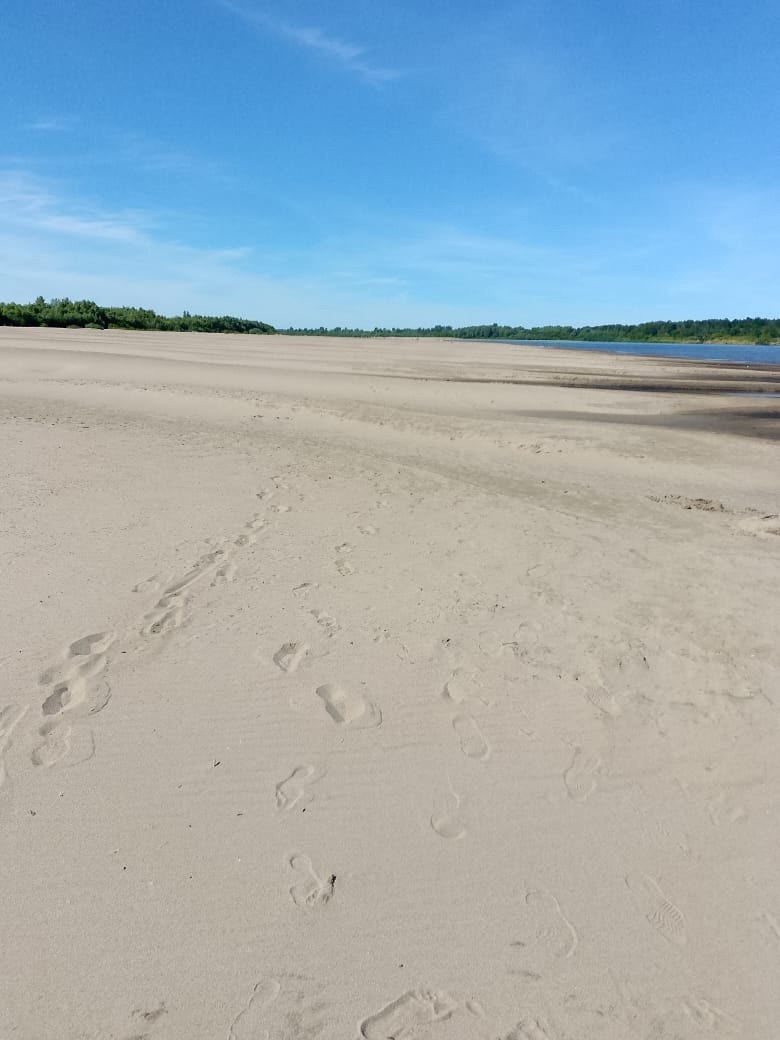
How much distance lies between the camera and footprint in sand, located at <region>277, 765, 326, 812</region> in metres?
3.08

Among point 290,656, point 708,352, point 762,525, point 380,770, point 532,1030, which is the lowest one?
point 532,1030

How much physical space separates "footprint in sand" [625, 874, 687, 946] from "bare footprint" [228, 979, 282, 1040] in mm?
1504

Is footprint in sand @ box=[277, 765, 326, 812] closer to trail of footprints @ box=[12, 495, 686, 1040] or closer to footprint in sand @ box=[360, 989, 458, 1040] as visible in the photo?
trail of footprints @ box=[12, 495, 686, 1040]

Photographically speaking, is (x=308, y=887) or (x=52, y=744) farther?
(x=52, y=744)

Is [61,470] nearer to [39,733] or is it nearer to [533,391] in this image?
[39,733]

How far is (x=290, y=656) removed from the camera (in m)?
4.33

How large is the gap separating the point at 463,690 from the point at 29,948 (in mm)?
2561

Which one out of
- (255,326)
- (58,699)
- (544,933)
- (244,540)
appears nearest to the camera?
(544,933)

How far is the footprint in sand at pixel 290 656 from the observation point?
165 inches

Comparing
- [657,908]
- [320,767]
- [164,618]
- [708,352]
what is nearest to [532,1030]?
[657,908]

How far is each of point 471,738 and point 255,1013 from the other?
180 cm

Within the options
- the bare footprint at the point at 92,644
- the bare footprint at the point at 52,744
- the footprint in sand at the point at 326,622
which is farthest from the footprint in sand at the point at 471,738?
the bare footprint at the point at 92,644

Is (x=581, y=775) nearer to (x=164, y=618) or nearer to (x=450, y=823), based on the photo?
(x=450, y=823)

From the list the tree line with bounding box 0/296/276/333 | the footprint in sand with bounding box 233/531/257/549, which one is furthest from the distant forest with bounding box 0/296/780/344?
the footprint in sand with bounding box 233/531/257/549
